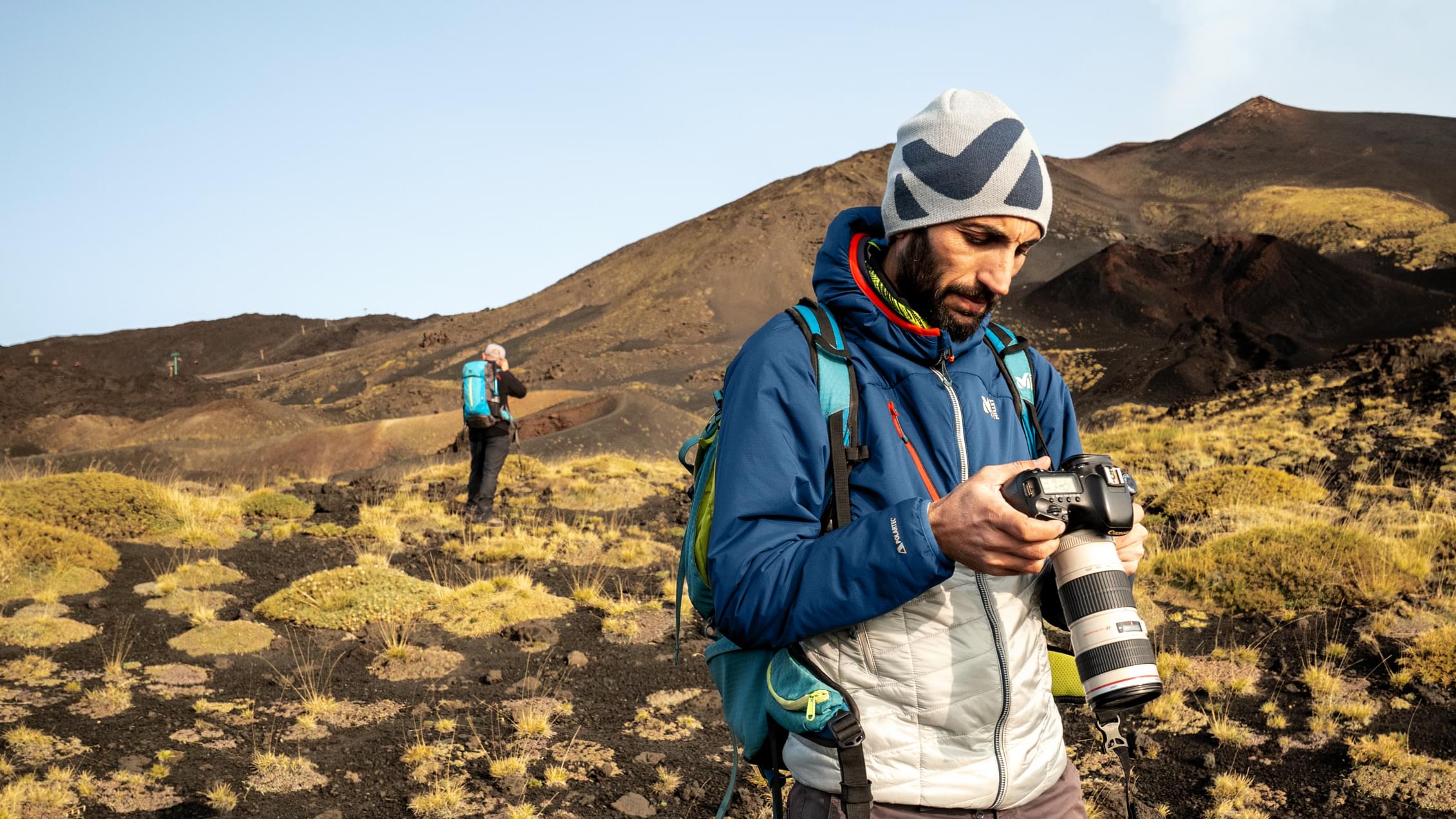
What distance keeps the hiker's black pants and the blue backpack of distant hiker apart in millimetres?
176

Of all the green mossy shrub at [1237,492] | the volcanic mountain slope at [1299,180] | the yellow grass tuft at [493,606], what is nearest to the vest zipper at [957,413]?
the yellow grass tuft at [493,606]

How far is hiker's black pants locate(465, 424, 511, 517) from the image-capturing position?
11086 mm

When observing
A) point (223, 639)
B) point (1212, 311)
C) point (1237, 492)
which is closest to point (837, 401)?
point (223, 639)

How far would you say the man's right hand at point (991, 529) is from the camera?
4.40 ft

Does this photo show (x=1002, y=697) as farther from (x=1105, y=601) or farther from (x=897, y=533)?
(x=897, y=533)

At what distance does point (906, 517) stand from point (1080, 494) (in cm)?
27

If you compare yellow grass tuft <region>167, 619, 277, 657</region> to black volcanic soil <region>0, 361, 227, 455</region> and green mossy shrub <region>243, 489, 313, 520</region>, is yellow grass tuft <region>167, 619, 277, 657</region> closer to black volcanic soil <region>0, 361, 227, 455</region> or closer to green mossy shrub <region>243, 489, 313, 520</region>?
green mossy shrub <region>243, 489, 313, 520</region>

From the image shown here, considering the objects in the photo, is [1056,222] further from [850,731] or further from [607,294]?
[850,731]

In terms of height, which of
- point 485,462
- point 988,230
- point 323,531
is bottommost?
point 323,531

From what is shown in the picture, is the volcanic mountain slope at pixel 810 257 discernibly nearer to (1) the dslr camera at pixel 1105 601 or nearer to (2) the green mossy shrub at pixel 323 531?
(2) the green mossy shrub at pixel 323 531

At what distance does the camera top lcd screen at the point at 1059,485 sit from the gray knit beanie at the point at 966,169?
0.46m

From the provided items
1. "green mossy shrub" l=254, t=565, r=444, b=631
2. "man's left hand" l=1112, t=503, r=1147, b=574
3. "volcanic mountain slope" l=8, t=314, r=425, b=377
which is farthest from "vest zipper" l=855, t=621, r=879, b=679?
"volcanic mountain slope" l=8, t=314, r=425, b=377

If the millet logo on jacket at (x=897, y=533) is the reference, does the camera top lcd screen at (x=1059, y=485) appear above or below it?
above

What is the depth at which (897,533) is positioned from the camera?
Result: 4.54ft
